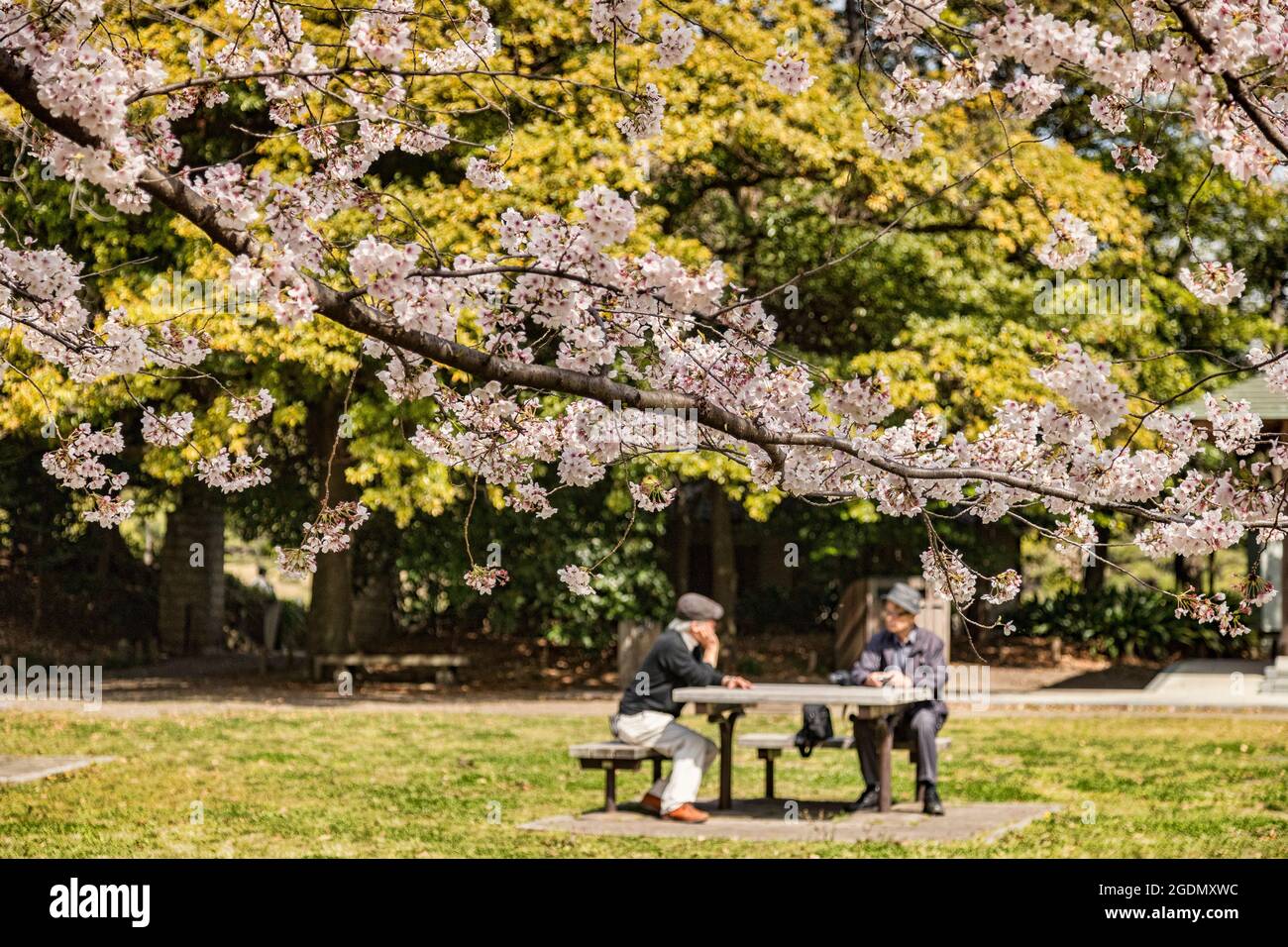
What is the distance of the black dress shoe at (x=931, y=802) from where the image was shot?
375 inches

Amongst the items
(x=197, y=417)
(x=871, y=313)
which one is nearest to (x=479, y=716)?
(x=197, y=417)

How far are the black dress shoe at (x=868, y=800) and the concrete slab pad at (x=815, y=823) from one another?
0.24ft

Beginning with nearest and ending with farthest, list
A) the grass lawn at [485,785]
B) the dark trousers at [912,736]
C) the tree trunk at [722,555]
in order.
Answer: the grass lawn at [485,785] < the dark trousers at [912,736] < the tree trunk at [722,555]

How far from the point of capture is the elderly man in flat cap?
370 inches

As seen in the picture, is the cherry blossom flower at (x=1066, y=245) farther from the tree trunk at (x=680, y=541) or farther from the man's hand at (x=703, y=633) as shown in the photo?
the tree trunk at (x=680, y=541)

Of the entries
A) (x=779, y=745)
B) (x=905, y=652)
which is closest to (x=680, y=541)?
(x=905, y=652)

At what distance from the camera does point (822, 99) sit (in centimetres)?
1820

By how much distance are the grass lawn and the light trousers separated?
25.2 inches

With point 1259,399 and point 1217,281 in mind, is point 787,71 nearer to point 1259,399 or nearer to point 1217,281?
point 1217,281


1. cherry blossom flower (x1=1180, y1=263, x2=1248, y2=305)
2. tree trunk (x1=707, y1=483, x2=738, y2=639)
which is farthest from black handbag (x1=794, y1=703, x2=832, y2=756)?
tree trunk (x1=707, y1=483, x2=738, y2=639)

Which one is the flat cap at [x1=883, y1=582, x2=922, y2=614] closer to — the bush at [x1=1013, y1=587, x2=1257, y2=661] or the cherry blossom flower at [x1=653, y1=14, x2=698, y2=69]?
the cherry blossom flower at [x1=653, y1=14, x2=698, y2=69]

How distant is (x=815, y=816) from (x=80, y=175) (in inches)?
255

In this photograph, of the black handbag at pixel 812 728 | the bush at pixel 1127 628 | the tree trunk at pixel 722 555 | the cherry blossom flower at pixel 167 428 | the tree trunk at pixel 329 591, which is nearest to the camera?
the cherry blossom flower at pixel 167 428

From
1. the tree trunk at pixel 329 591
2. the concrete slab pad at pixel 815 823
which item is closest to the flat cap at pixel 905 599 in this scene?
the concrete slab pad at pixel 815 823
